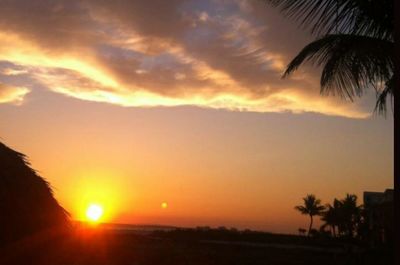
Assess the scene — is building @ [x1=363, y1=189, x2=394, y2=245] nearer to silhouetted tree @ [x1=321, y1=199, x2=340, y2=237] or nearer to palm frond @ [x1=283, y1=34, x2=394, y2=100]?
silhouetted tree @ [x1=321, y1=199, x2=340, y2=237]

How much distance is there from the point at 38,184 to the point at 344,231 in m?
51.1

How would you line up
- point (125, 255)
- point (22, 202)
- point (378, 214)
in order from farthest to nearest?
point (378, 214) < point (125, 255) < point (22, 202)

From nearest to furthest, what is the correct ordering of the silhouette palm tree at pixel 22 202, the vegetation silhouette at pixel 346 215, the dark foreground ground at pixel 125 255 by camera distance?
the silhouette palm tree at pixel 22 202
the dark foreground ground at pixel 125 255
the vegetation silhouette at pixel 346 215

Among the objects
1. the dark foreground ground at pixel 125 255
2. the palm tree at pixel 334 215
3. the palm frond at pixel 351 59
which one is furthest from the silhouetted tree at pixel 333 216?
the palm frond at pixel 351 59

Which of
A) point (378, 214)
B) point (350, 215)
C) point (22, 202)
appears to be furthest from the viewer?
point (350, 215)

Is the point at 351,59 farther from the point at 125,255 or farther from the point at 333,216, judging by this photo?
the point at 333,216

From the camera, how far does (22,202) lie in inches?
279

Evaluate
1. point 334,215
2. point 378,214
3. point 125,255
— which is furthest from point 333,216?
point 125,255

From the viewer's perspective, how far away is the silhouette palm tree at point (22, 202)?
22.4 feet

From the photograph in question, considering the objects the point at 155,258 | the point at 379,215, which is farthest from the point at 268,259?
the point at 379,215

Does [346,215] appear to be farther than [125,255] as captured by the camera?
Yes

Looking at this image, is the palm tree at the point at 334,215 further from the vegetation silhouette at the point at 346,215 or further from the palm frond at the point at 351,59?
the palm frond at the point at 351,59

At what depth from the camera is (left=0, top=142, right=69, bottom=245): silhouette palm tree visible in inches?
269

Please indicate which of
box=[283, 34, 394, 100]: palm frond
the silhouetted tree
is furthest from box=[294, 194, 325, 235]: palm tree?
box=[283, 34, 394, 100]: palm frond
